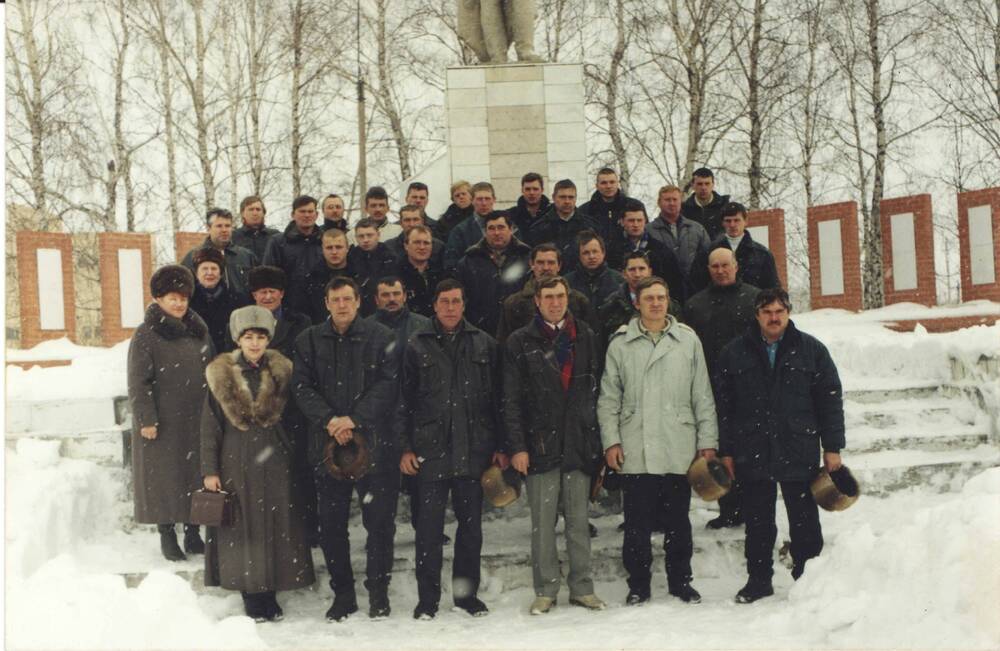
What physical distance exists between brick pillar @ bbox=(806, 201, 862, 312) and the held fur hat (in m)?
6.02

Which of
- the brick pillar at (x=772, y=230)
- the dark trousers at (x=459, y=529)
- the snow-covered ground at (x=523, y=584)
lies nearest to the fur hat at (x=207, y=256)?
the snow-covered ground at (x=523, y=584)

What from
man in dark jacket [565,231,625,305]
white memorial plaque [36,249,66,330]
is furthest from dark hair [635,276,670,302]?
white memorial plaque [36,249,66,330]

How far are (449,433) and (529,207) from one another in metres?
2.57

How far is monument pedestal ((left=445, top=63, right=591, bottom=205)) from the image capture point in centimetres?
1042

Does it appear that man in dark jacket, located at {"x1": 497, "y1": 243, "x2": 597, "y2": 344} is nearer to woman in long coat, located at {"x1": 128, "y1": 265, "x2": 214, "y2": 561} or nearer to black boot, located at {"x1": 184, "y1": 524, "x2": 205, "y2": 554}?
woman in long coat, located at {"x1": 128, "y1": 265, "x2": 214, "y2": 561}

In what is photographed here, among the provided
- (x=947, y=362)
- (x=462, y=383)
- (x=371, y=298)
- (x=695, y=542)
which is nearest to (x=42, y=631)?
(x=462, y=383)

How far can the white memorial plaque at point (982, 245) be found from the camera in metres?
10.0

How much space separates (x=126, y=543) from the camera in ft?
20.5

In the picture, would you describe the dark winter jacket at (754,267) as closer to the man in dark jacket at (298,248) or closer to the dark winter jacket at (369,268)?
the dark winter jacket at (369,268)

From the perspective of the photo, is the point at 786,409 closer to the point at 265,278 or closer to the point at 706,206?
the point at 706,206

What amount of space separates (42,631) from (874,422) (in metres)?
5.71

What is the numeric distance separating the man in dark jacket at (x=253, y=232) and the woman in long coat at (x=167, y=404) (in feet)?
4.74

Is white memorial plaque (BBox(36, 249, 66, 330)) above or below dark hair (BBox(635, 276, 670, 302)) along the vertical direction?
above

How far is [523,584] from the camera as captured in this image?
593 cm
